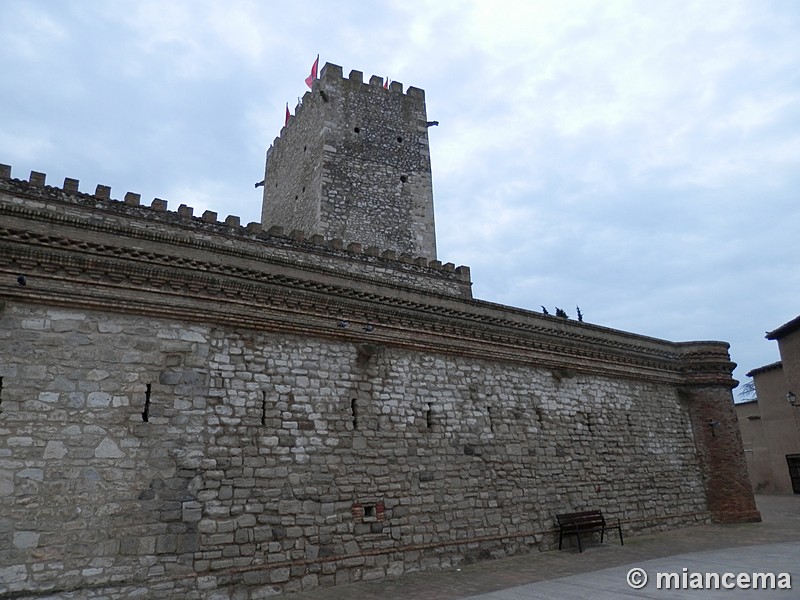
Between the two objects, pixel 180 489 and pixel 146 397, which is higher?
pixel 146 397

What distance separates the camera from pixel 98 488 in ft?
25.1

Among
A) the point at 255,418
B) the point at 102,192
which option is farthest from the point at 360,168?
the point at 255,418

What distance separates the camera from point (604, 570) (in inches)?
387

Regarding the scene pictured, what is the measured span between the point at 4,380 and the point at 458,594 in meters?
7.09

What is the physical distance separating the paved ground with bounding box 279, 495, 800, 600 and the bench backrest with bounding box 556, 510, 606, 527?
52 cm

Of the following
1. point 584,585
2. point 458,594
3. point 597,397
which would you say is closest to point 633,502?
point 597,397

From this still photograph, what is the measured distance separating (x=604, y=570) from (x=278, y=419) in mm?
6282

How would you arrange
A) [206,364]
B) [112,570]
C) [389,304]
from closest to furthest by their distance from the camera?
[112,570] < [206,364] < [389,304]

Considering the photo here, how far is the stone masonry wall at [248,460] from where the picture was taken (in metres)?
7.48

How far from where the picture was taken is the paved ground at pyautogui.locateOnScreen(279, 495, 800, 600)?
8094mm

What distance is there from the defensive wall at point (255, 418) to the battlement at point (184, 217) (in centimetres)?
6

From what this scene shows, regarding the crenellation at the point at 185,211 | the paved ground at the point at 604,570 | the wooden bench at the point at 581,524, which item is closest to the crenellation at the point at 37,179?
the crenellation at the point at 185,211

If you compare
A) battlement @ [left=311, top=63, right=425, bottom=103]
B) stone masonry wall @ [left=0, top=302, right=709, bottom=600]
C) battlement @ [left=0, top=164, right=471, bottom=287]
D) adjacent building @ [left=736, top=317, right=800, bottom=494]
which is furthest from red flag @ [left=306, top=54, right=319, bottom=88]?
adjacent building @ [left=736, top=317, right=800, bottom=494]

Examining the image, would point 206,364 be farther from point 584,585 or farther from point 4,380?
point 584,585
